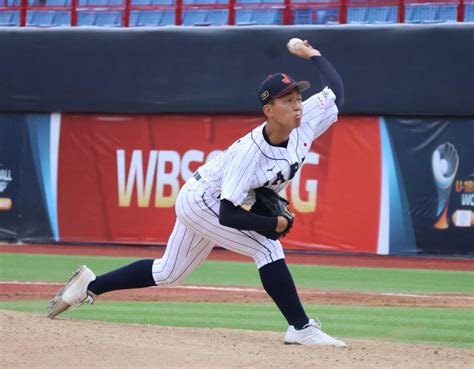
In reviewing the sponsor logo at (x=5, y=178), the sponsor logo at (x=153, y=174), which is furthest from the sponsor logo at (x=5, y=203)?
the sponsor logo at (x=153, y=174)

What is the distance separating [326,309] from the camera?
28.3ft

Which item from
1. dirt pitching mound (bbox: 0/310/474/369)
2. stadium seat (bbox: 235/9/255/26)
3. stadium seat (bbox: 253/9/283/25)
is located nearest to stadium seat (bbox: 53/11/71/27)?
stadium seat (bbox: 235/9/255/26)

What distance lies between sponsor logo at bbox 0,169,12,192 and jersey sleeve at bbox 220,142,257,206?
10656mm

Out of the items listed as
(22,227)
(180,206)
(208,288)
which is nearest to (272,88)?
(180,206)

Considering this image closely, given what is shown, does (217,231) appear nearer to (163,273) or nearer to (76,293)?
(163,273)

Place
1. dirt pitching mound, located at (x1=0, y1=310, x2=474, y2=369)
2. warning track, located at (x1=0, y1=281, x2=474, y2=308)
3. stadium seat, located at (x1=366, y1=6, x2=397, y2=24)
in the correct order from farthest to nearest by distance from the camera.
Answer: stadium seat, located at (x1=366, y1=6, x2=397, y2=24), warning track, located at (x1=0, y1=281, x2=474, y2=308), dirt pitching mound, located at (x1=0, y1=310, x2=474, y2=369)

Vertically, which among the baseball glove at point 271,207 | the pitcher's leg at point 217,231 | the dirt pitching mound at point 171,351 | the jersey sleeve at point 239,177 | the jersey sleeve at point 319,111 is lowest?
the dirt pitching mound at point 171,351

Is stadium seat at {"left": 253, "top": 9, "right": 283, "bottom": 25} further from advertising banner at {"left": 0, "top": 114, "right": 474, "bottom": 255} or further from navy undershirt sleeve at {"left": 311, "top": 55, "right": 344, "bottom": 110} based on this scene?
navy undershirt sleeve at {"left": 311, "top": 55, "right": 344, "bottom": 110}

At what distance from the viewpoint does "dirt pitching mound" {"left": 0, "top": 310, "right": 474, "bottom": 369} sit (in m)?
5.21

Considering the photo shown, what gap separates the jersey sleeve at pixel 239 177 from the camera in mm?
5613

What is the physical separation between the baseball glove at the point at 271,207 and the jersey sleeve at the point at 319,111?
536 mm

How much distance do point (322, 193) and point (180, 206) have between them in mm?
8503

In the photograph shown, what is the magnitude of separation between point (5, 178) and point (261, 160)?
10742 millimetres

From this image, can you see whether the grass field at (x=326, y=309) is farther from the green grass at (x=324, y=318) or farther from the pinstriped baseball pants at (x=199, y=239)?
the pinstriped baseball pants at (x=199, y=239)
